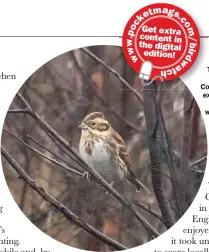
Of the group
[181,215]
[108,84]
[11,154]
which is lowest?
[181,215]

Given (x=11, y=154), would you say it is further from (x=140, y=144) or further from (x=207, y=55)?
(x=207, y=55)

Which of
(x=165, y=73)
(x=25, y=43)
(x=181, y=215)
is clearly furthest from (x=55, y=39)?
(x=181, y=215)

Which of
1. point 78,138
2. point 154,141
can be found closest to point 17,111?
point 78,138

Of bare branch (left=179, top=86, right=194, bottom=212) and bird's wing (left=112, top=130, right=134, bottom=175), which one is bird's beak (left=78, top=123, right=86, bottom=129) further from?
bare branch (left=179, top=86, right=194, bottom=212)

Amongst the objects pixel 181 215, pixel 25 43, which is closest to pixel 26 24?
pixel 25 43

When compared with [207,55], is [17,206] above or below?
below

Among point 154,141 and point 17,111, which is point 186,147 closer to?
point 154,141
